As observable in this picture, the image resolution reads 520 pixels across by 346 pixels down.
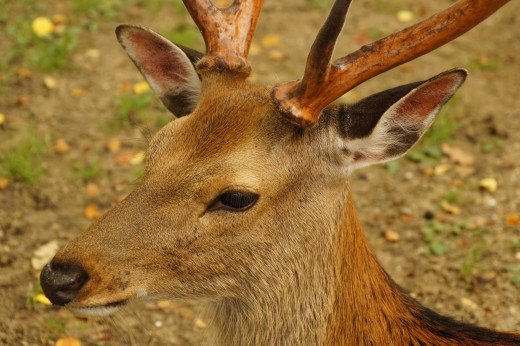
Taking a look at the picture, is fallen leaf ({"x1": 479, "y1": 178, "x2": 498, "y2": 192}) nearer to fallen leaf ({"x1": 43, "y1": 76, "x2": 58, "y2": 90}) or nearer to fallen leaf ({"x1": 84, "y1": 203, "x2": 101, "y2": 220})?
fallen leaf ({"x1": 84, "y1": 203, "x2": 101, "y2": 220})

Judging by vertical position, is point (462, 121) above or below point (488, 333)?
above

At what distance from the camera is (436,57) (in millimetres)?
6543

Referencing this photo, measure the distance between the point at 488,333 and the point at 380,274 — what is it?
55cm

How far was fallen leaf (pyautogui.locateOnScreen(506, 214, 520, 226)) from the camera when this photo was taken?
4.91 metres

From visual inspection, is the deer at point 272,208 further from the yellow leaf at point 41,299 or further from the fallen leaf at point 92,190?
the fallen leaf at point 92,190

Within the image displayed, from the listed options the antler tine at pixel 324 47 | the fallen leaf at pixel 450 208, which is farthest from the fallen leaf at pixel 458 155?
the antler tine at pixel 324 47

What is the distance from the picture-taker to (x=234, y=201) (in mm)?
2672

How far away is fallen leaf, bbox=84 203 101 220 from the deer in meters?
1.96

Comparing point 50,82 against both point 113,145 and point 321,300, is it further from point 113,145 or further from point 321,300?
point 321,300

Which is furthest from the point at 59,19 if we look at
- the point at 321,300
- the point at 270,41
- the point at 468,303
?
the point at 321,300

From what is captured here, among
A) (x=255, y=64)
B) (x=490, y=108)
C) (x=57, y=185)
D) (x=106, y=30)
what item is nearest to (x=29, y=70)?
(x=106, y=30)

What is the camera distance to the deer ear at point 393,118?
8.75ft

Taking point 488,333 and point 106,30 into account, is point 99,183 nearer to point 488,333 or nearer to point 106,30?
point 106,30

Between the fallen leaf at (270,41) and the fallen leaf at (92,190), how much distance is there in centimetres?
235
